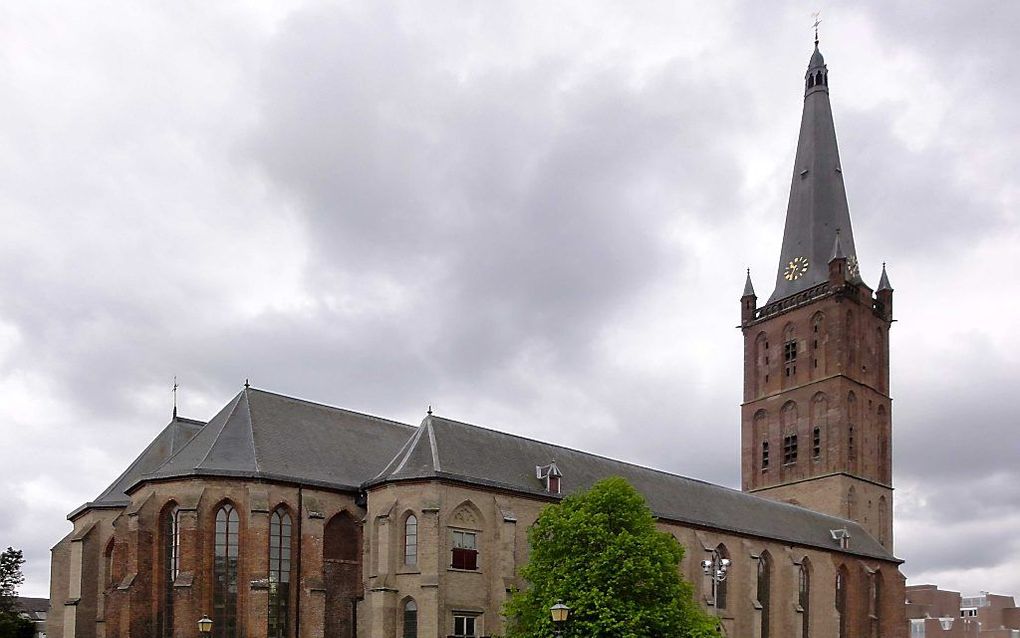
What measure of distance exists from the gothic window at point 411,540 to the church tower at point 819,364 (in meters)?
34.6

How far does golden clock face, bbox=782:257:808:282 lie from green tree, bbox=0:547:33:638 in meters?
51.4

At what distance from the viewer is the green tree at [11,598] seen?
52031 millimetres

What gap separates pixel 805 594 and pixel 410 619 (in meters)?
26.4

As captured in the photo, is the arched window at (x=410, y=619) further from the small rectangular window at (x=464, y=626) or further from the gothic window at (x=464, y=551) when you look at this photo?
the gothic window at (x=464, y=551)

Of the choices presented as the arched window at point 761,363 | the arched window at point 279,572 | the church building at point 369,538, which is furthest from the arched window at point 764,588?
the arched window at point 279,572

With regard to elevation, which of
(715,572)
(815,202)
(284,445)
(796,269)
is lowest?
(715,572)

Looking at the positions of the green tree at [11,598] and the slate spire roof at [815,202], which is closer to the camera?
the green tree at [11,598]

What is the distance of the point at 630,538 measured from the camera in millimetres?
33531

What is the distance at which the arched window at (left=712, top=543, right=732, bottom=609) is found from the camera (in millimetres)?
49000

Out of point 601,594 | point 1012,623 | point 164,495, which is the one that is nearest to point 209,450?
point 164,495

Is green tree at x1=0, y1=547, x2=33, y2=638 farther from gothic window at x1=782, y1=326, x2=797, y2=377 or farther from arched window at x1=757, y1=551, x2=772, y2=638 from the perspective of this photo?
gothic window at x1=782, y1=326, x2=797, y2=377

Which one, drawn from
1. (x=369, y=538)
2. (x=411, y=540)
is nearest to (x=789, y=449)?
(x=411, y=540)

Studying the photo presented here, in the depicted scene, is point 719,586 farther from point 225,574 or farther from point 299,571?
point 225,574

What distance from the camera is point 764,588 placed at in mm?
53000
